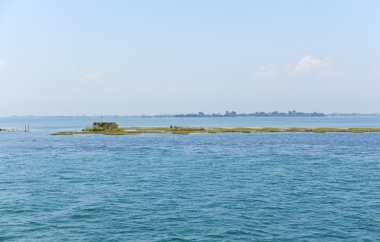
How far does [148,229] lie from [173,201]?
890 cm

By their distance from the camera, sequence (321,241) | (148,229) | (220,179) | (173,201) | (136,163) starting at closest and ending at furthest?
1. (321,241)
2. (148,229)
3. (173,201)
4. (220,179)
5. (136,163)

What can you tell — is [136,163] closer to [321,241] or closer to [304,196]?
[304,196]

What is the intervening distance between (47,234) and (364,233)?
2403cm

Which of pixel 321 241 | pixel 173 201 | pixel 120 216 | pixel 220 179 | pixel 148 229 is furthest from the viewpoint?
pixel 220 179

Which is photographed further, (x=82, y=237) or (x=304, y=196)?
(x=304, y=196)

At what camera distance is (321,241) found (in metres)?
26.7

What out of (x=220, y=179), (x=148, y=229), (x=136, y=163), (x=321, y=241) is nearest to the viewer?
(x=321, y=241)

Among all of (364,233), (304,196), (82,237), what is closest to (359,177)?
(304,196)

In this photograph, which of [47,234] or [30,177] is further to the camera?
[30,177]

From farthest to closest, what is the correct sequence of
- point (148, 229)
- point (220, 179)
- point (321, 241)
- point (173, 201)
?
point (220, 179) → point (173, 201) → point (148, 229) → point (321, 241)

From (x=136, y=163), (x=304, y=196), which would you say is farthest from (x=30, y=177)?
(x=304, y=196)

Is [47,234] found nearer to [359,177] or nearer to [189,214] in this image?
[189,214]

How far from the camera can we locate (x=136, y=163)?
6588 centimetres

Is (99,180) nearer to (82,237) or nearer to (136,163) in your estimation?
(136,163)
